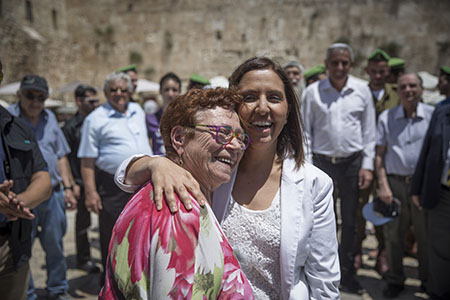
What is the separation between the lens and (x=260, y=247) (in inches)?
65.7

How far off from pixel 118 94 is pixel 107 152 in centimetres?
66

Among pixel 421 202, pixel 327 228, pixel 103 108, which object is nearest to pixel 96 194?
pixel 103 108

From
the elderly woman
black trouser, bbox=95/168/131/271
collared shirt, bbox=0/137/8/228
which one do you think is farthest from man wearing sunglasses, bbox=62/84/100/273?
the elderly woman

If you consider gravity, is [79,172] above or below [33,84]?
below

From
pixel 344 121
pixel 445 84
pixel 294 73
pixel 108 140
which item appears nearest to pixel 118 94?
pixel 108 140

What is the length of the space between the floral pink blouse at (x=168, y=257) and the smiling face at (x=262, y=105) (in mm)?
587

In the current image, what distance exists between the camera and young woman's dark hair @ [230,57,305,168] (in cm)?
179

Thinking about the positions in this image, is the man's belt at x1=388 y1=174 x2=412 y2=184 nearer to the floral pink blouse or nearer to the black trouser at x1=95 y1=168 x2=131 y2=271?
the black trouser at x1=95 y1=168 x2=131 y2=271

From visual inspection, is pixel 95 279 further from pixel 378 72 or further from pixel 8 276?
pixel 378 72

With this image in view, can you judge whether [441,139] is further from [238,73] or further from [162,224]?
[162,224]

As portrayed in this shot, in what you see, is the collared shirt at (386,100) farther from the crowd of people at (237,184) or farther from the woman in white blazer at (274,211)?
the woman in white blazer at (274,211)

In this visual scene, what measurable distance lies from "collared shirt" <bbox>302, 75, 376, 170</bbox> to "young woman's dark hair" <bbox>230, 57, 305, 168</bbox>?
2.09 metres

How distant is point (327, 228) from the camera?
1.67 meters

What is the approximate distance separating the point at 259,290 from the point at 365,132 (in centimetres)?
289
